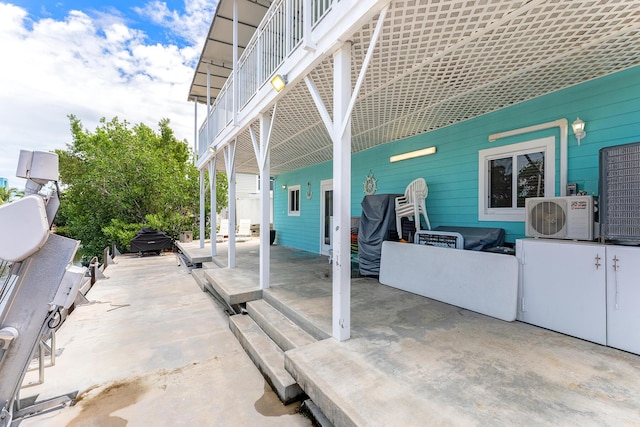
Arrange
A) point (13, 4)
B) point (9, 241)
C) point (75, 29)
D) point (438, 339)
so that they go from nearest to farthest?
point (9, 241)
point (438, 339)
point (13, 4)
point (75, 29)

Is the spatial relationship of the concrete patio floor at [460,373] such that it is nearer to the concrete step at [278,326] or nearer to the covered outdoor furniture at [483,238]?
the concrete step at [278,326]

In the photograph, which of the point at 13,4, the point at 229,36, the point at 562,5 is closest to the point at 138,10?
the point at 13,4

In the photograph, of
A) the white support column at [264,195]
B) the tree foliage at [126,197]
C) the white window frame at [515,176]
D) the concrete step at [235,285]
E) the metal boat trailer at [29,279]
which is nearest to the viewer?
the metal boat trailer at [29,279]

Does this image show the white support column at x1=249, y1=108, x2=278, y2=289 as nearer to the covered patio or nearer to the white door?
the covered patio

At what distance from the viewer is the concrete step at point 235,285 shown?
157 inches

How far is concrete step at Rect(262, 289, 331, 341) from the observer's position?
8.80 feet

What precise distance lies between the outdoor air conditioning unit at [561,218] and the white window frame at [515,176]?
2.24 ft

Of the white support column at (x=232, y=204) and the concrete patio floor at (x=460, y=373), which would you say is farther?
the white support column at (x=232, y=204)

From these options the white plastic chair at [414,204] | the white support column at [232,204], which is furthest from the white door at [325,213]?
the white plastic chair at [414,204]

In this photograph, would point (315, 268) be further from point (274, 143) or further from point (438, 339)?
point (438, 339)

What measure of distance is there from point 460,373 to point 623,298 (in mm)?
1558

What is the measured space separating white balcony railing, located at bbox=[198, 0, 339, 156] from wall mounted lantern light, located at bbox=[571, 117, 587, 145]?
3.07m

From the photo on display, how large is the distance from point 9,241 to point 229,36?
6137 mm

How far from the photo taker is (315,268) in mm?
5793
